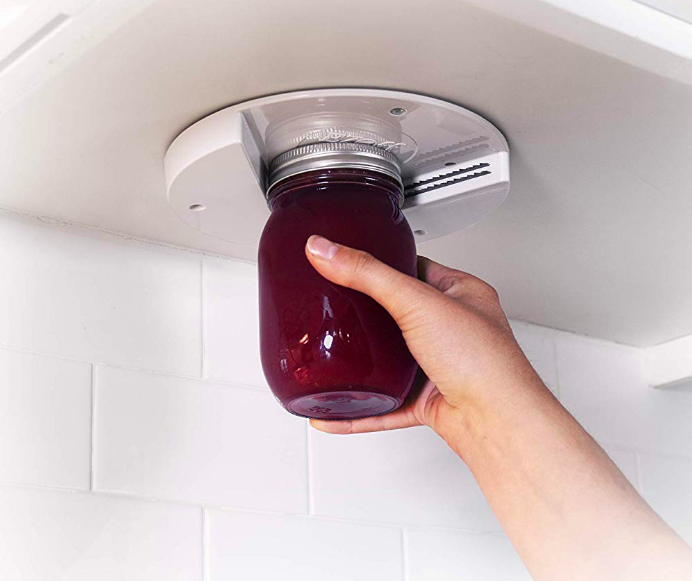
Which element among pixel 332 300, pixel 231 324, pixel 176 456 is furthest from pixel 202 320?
pixel 332 300

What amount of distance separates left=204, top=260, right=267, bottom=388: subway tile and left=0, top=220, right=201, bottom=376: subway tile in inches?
0.6

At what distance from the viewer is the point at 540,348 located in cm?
138

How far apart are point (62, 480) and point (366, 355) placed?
13.7 inches

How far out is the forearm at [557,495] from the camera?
29.2 inches

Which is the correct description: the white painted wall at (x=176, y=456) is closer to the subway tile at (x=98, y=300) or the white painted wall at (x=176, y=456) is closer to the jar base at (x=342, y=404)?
the subway tile at (x=98, y=300)

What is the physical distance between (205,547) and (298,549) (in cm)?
11

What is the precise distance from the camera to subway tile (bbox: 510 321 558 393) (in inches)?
53.4

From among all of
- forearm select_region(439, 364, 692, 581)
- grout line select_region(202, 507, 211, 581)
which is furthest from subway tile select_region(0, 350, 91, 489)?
forearm select_region(439, 364, 692, 581)

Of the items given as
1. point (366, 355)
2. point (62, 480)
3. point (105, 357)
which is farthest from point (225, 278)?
point (366, 355)

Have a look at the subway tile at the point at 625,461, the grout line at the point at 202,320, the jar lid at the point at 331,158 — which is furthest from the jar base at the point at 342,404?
the subway tile at the point at 625,461

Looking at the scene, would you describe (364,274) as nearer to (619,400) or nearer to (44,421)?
(44,421)

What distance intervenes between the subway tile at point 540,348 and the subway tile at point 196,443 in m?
0.38

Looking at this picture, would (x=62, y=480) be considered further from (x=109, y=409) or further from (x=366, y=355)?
(x=366, y=355)

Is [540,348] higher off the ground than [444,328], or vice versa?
[540,348]
